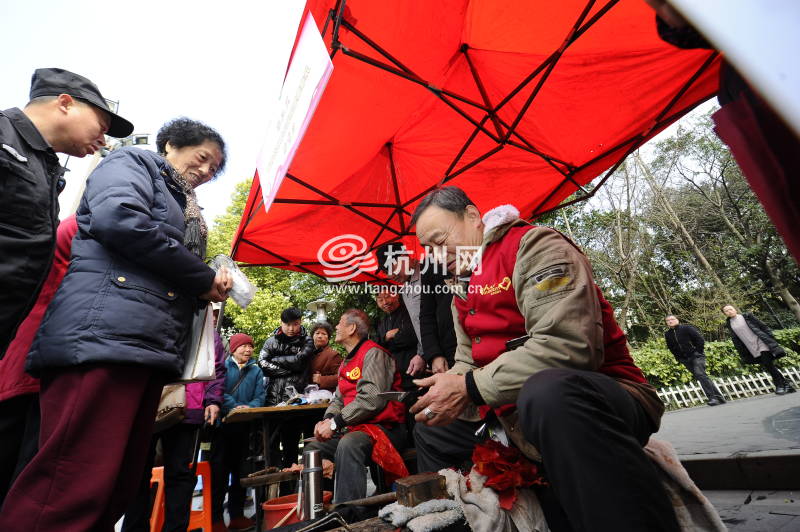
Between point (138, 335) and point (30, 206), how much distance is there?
60cm

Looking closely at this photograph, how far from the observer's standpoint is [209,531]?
125 inches

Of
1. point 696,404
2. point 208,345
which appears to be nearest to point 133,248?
point 208,345

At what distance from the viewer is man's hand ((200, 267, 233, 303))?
164cm

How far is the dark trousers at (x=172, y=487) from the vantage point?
2.41 meters

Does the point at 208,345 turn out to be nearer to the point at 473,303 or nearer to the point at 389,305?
the point at 473,303

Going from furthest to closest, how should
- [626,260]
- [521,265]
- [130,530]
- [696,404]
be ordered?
1. [626,260]
2. [696,404]
3. [130,530]
4. [521,265]

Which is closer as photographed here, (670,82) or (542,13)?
(542,13)

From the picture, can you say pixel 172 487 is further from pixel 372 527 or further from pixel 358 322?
pixel 372 527

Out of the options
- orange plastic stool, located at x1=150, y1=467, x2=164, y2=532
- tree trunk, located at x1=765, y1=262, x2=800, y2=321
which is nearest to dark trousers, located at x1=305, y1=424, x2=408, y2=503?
orange plastic stool, located at x1=150, y1=467, x2=164, y2=532

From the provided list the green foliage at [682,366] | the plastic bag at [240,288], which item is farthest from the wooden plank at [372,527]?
the green foliage at [682,366]

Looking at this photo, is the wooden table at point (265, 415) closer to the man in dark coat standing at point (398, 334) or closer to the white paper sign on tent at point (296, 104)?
the man in dark coat standing at point (398, 334)

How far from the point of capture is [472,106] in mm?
3348

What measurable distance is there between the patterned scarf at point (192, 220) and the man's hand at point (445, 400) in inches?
53.5

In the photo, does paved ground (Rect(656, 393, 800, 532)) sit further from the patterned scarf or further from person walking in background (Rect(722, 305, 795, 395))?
person walking in background (Rect(722, 305, 795, 395))
